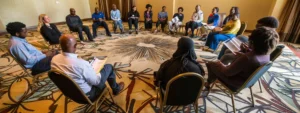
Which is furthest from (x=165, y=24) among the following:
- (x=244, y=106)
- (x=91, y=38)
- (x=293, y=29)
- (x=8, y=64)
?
(x=8, y=64)

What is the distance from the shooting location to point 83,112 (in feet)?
5.75

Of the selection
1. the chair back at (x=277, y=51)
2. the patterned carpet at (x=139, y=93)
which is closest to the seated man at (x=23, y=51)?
the patterned carpet at (x=139, y=93)

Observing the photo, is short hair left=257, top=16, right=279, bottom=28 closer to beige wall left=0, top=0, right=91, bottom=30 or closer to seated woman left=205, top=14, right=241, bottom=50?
seated woman left=205, top=14, right=241, bottom=50

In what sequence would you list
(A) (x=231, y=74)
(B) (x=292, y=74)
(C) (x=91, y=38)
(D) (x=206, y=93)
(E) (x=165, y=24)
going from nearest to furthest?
(A) (x=231, y=74) < (D) (x=206, y=93) < (B) (x=292, y=74) < (C) (x=91, y=38) < (E) (x=165, y=24)

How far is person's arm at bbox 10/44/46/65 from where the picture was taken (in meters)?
1.87

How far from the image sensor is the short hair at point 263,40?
1.28 metres

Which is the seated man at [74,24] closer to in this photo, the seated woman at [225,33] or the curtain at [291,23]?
the seated woman at [225,33]

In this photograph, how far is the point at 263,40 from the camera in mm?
1287

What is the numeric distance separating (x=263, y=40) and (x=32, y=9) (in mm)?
7687

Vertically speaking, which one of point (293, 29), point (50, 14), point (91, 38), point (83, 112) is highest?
point (50, 14)

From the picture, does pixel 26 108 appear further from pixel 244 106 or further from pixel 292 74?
pixel 292 74

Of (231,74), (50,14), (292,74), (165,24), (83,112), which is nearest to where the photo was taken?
(231,74)

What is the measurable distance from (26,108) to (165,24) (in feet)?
16.3

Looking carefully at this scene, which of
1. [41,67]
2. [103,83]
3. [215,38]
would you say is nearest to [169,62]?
[103,83]
